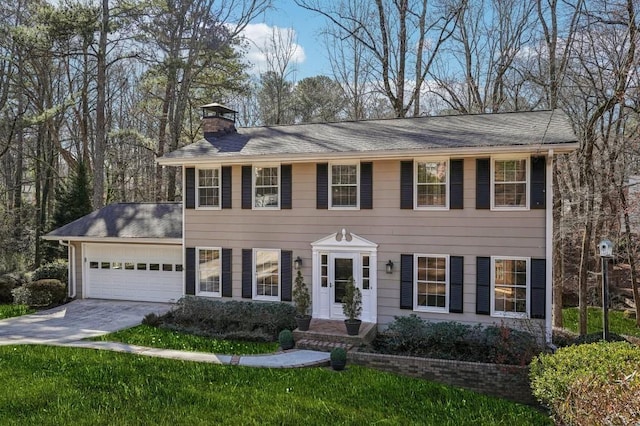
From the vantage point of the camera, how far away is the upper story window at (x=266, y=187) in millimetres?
12211

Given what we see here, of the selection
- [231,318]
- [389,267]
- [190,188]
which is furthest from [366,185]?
[190,188]

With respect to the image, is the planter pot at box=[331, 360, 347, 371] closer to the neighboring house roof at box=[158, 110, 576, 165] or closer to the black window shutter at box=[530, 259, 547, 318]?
the black window shutter at box=[530, 259, 547, 318]

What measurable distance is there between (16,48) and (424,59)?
18830mm

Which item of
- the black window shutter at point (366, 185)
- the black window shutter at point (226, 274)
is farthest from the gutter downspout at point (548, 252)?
the black window shutter at point (226, 274)

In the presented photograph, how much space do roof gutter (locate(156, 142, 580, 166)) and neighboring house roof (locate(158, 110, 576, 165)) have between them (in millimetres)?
28

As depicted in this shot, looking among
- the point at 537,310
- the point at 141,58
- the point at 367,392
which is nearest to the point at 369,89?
the point at 141,58

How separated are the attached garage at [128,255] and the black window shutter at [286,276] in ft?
12.7

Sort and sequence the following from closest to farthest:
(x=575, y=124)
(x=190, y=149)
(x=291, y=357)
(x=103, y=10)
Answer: (x=291, y=357) < (x=190, y=149) < (x=575, y=124) < (x=103, y=10)

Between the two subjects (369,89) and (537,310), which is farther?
(369,89)

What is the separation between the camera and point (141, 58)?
20.1 m

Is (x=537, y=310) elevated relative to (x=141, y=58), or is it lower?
lower

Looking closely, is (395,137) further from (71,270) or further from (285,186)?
(71,270)

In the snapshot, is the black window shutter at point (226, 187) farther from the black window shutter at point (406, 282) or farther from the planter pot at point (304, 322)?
the black window shutter at point (406, 282)

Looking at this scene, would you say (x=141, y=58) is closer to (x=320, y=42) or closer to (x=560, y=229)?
(x=320, y=42)
